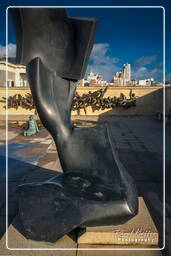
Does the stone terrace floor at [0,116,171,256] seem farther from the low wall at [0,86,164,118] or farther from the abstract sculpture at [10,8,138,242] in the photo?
the low wall at [0,86,164,118]

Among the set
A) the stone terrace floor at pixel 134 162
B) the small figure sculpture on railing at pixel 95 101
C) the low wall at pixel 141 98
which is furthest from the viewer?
the low wall at pixel 141 98

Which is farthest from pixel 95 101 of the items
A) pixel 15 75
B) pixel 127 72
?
pixel 127 72

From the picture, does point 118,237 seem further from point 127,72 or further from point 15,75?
point 127,72

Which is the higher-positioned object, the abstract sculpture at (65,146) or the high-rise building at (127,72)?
the high-rise building at (127,72)

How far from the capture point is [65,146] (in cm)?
262

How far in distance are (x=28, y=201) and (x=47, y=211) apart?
24 centimetres

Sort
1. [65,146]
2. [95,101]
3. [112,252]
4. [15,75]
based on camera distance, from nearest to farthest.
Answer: [112,252] → [65,146] → [95,101] → [15,75]

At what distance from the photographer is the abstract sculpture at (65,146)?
7.25ft

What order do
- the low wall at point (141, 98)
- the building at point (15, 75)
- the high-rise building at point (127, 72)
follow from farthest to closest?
the high-rise building at point (127, 72), the building at point (15, 75), the low wall at point (141, 98)

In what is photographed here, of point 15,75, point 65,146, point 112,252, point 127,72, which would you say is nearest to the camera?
point 112,252

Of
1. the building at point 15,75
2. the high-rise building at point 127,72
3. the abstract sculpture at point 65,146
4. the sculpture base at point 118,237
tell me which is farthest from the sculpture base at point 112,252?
the high-rise building at point 127,72

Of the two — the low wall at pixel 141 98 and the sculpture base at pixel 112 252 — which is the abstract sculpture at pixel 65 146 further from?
the low wall at pixel 141 98

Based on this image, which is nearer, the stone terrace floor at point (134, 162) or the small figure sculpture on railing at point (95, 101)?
the stone terrace floor at point (134, 162)

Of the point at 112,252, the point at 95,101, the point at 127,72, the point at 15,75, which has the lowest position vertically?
the point at 112,252
